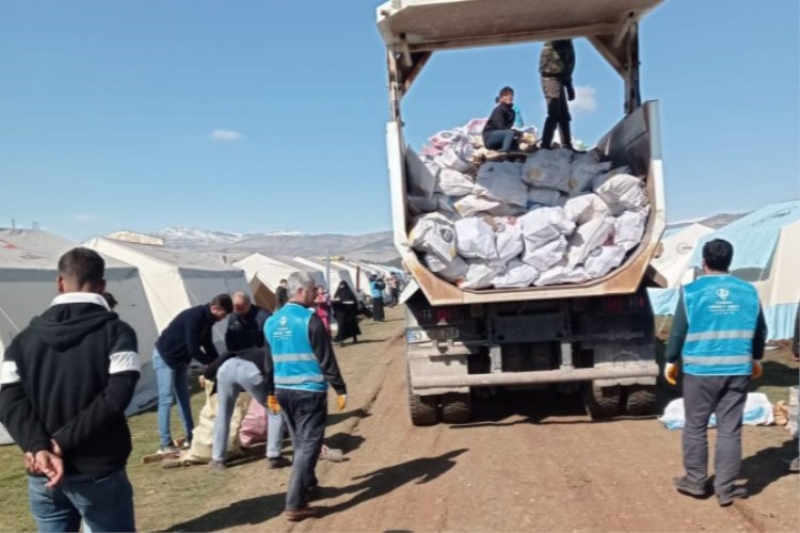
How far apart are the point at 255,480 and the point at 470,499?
2.04 m

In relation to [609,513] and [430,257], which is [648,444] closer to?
[609,513]

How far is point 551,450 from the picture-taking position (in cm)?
681

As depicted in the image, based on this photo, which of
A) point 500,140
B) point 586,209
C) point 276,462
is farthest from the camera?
point 500,140

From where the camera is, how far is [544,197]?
8016mm

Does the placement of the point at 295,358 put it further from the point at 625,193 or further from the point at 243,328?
the point at 625,193

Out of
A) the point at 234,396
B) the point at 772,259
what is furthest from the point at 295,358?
the point at 772,259

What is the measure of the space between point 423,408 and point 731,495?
11.4 ft

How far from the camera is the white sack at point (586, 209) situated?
7547mm

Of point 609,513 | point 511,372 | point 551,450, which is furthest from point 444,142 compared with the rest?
point 609,513

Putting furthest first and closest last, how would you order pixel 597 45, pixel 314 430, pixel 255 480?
pixel 597 45 → pixel 255 480 → pixel 314 430

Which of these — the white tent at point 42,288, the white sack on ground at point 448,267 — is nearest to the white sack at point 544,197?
the white sack on ground at point 448,267

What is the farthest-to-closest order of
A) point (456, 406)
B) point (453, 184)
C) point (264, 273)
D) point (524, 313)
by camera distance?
point (264, 273) < point (453, 184) < point (456, 406) < point (524, 313)

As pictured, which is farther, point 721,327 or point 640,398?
point 640,398

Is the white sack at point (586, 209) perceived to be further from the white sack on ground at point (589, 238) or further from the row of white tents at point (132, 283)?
the row of white tents at point (132, 283)
